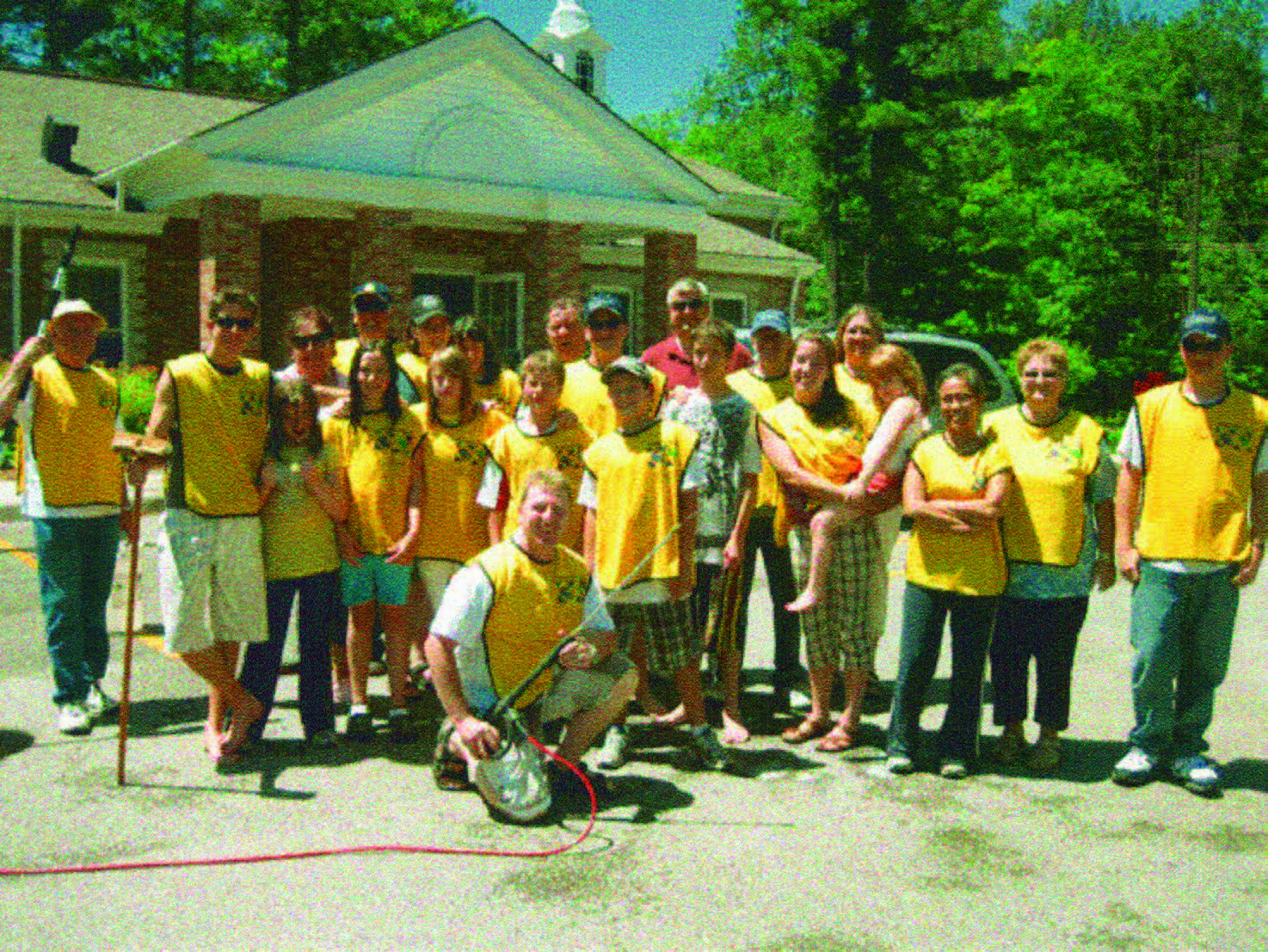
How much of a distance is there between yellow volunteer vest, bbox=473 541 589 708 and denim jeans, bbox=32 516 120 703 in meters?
2.24

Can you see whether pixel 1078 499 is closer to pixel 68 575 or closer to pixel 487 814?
pixel 487 814

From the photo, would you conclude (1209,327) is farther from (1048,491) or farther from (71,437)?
(71,437)

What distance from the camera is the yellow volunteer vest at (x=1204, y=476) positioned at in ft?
16.3

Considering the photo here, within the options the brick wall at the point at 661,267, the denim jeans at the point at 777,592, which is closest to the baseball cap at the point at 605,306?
the denim jeans at the point at 777,592

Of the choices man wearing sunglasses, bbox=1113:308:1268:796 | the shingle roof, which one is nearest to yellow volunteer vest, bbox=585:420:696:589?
man wearing sunglasses, bbox=1113:308:1268:796

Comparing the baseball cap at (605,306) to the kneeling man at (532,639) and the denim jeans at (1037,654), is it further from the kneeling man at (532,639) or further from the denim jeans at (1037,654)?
the denim jeans at (1037,654)

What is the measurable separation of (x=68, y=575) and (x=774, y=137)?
51.2 m

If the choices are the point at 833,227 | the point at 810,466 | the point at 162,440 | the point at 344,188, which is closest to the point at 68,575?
the point at 162,440

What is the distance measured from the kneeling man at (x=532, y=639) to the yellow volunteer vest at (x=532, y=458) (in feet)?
2.13

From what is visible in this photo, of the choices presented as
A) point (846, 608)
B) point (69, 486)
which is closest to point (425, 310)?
point (69, 486)

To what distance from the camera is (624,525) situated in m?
5.11

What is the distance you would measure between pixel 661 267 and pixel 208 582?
16.5 m

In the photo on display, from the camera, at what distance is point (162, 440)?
4996 millimetres

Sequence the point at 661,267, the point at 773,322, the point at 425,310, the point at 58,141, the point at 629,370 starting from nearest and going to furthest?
1. the point at 629,370
2. the point at 773,322
3. the point at 425,310
4. the point at 58,141
5. the point at 661,267
